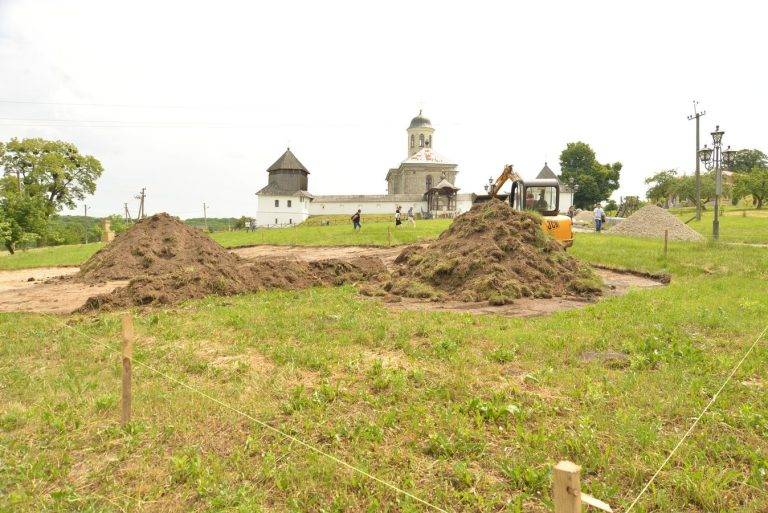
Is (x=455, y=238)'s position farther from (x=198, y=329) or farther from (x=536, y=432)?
(x=536, y=432)

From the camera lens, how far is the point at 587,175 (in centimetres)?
7319

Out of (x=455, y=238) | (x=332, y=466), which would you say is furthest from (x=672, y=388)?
(x=455, y=238)

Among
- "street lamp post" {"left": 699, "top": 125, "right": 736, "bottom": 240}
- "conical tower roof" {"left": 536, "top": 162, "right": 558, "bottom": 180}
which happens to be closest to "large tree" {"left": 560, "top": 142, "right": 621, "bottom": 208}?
"conical tower roof" {"left": 536, "top": 162, "right": 558, "bottom": 180}

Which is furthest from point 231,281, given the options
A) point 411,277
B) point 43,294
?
point 43,294

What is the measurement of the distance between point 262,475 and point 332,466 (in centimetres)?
53

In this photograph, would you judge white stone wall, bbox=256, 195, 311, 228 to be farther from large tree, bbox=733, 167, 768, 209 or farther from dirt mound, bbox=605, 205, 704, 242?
large tree, bbox=733, 167, 768, 209

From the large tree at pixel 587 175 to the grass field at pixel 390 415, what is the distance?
230 feet

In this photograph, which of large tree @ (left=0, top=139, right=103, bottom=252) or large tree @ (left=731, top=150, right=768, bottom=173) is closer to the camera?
large tree @ (left=0, top=139, right=103, bottom=252)

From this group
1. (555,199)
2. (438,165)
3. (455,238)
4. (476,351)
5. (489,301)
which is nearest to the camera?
(476,351)

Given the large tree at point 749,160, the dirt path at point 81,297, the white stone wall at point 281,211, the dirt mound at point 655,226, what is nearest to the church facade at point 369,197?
the white stone wall at point 281,211

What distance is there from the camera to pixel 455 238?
1421 cm

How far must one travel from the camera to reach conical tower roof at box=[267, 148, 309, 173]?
238 feet

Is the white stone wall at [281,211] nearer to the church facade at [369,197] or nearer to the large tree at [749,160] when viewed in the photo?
the church facade at [369,197]

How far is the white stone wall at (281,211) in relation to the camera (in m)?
67.8
